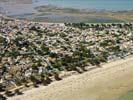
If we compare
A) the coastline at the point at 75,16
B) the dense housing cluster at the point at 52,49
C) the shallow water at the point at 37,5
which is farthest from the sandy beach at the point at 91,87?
the shallow water at the point at 37,5

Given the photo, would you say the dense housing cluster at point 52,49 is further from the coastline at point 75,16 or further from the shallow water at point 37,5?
the shallow water at point 37,5

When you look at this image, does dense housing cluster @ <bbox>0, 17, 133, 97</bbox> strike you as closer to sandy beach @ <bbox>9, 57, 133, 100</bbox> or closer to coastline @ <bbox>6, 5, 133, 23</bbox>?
sandy beach @ <bbox>9, 57, 133, 100</bbox>

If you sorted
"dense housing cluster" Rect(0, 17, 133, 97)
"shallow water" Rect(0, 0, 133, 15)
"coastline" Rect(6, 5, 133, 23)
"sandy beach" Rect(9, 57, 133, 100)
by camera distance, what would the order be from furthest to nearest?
"shallow water" Rect(0, 0, 133, 15) → "coastline" Rect(6, 5, 133, 23) → "dense housing cluster" Rect(0, 17, 133, 97) → "sandy beach" Rect(9, 57, 133, 100)

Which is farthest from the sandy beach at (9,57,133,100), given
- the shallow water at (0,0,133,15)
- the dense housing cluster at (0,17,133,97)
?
the shallow water at (0,0,133,15)

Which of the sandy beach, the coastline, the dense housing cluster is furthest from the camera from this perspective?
the coastline

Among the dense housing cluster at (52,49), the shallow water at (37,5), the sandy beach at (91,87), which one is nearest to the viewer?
the sandy beach at (91,87)

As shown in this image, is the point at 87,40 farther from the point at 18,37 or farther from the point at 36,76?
the point at 36,76
